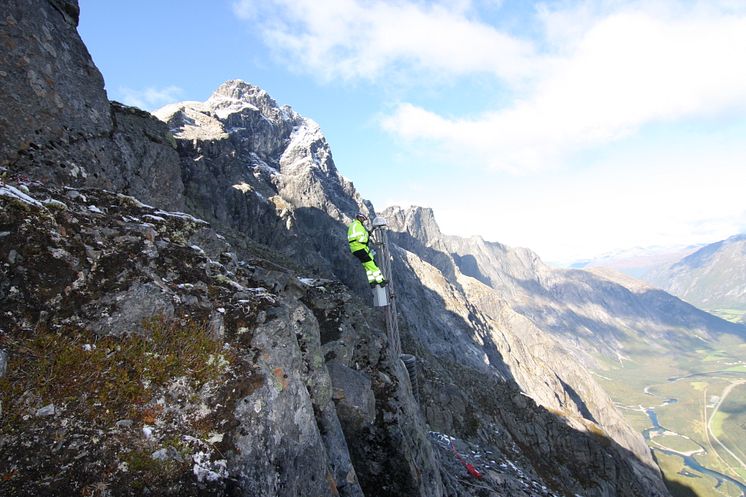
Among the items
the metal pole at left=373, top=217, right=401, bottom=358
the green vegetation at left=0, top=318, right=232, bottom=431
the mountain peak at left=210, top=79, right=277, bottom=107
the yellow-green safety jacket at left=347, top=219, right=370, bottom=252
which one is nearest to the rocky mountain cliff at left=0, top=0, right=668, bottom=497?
the green vegetation at left=0, top=318, right=232, bottom=431

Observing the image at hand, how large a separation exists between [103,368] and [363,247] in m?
10.1

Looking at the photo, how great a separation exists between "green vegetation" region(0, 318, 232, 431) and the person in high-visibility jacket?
8638mm

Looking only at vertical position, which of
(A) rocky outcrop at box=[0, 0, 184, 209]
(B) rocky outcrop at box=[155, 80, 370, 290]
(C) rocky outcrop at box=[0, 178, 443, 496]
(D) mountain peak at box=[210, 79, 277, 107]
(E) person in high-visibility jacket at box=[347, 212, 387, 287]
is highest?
(D) mountain peak at box=[210, 79, 277, 107]

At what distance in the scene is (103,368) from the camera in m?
5.82

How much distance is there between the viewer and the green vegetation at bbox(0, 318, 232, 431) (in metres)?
5.17

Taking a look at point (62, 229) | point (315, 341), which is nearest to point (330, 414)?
point (315, 341)

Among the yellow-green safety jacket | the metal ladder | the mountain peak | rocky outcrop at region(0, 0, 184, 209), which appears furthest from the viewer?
the mountain peak

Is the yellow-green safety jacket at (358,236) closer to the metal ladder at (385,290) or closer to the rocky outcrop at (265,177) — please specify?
the metal ladder at (385,290)

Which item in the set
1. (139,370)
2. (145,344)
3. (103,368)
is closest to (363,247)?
(145,344)

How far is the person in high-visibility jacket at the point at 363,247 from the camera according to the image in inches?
590

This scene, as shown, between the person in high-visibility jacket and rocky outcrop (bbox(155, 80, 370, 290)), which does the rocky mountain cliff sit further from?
rocky outcrop (bbox(155, 80, 370, 290))

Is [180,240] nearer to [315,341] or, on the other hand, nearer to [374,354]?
[315,341]

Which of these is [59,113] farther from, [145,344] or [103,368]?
[103,368]

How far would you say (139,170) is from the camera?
1991 centimetres
